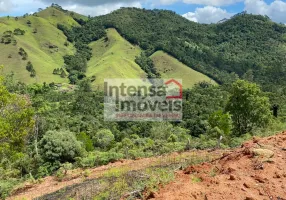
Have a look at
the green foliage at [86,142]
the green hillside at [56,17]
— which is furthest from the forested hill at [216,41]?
the green foliage at [86,142]

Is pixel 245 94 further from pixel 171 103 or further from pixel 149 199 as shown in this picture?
pixel 171 103

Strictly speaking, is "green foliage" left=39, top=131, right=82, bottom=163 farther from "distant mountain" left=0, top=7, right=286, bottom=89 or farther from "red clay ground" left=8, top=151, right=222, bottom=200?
"distant mountain" left=0, top=7, right=286, bottom=89

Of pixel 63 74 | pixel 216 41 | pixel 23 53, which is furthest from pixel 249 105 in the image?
pixel 216 41

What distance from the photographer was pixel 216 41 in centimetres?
16900

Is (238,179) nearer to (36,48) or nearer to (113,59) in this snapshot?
(113,59)

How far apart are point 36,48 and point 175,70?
56049mm

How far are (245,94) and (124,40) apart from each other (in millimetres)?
123091

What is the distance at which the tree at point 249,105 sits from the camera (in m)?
26.6

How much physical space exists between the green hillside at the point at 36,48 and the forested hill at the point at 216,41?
45.8 feet

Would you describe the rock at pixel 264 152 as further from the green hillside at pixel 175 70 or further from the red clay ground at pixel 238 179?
the green hillside at pixel 175 70

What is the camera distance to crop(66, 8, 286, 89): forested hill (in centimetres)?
11600

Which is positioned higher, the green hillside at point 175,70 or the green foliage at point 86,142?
the green hillside at point 175,70

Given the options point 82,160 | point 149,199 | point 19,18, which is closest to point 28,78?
point 19,18

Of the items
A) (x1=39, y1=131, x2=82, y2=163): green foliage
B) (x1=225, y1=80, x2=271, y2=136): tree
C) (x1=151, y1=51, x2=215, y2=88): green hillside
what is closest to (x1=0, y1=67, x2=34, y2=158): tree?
(x1=39, y1=131, x2=82, y2=163): green foliage
